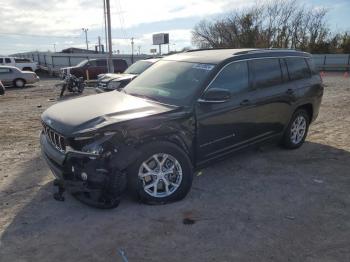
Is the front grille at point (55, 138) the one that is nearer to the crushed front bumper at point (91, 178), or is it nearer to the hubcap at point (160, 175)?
the crushed front bumper at point (91, 178)

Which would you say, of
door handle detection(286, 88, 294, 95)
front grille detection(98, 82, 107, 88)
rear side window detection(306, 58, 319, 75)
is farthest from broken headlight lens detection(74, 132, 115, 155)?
front grille detection(98, 82, 107, 88)

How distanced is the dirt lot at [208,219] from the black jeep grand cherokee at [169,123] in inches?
13.5

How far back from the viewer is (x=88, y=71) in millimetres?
28312

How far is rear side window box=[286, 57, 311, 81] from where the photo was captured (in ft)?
21.4

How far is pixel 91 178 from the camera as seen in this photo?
3979mm

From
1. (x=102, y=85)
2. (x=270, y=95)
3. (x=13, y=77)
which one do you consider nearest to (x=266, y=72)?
(x=270, y=95)

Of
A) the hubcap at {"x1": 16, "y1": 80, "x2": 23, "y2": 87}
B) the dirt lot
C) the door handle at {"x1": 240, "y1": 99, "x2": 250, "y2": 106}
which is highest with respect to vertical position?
the door handle at {"x1": 240, "y1": 99, "x2": 250, "y2": 106}

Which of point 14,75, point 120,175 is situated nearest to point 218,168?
point 120,175

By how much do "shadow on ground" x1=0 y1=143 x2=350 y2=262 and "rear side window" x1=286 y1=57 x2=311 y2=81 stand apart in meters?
2.01

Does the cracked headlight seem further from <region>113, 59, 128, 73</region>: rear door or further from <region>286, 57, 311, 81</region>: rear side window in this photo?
<region>113, 59, 128, 73</region>: rear door

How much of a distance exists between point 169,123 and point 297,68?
3377mm

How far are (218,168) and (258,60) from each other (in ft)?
5.97

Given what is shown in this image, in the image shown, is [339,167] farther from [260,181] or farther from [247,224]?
[247,224]

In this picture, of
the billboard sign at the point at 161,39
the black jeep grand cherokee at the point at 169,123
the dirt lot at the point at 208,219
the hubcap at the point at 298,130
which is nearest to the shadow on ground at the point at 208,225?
the dirt lot at the point at 208,219
